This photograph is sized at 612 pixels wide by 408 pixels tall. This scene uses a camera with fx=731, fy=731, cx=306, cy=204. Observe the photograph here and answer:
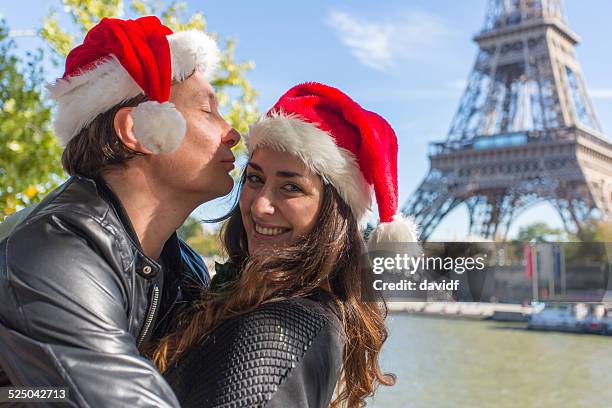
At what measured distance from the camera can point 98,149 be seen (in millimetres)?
1586

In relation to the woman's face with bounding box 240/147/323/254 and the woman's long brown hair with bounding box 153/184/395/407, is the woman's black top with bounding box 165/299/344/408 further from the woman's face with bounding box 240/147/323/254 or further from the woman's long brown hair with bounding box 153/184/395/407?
Answer: the woman's face with bounding box 240/147/323/254

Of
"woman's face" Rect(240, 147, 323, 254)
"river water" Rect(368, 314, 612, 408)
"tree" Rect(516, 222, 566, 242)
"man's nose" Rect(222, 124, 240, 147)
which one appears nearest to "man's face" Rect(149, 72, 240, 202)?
"man's nose" Rect(222, 124, 240, 147)

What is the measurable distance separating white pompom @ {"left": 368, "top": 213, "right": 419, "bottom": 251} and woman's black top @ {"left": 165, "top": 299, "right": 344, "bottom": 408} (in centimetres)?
39

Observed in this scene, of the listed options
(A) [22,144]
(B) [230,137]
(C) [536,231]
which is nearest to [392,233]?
(B) [230,137]

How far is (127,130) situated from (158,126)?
86 millimetres

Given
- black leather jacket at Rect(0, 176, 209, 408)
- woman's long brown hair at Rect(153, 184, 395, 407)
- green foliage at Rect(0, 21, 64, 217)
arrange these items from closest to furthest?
black leather jacket at Rect(0, 176, 209, 408)
woman's long brown hair at Rect(153, 184, 395, 407)
green foliage at Rect(0, 21, 64, 217)

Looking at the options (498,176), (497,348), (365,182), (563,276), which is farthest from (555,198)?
(365,182)

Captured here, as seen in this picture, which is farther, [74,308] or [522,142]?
[522,142]

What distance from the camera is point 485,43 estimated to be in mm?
29719

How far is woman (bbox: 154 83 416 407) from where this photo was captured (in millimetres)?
1394

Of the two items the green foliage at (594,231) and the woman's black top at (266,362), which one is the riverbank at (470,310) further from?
the woman's black top at (266,362)

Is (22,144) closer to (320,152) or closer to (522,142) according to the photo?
(320,152)

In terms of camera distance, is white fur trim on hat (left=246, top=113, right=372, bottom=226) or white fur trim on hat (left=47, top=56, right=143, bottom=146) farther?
white fur trim on hat (left=246, top=113, right=372, bottom=226)

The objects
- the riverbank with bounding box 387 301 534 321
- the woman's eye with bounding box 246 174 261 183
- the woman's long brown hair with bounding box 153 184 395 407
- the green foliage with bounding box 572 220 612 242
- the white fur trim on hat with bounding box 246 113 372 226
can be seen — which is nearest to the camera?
the woman's long brown hair with bounding box 153 184 395 407
